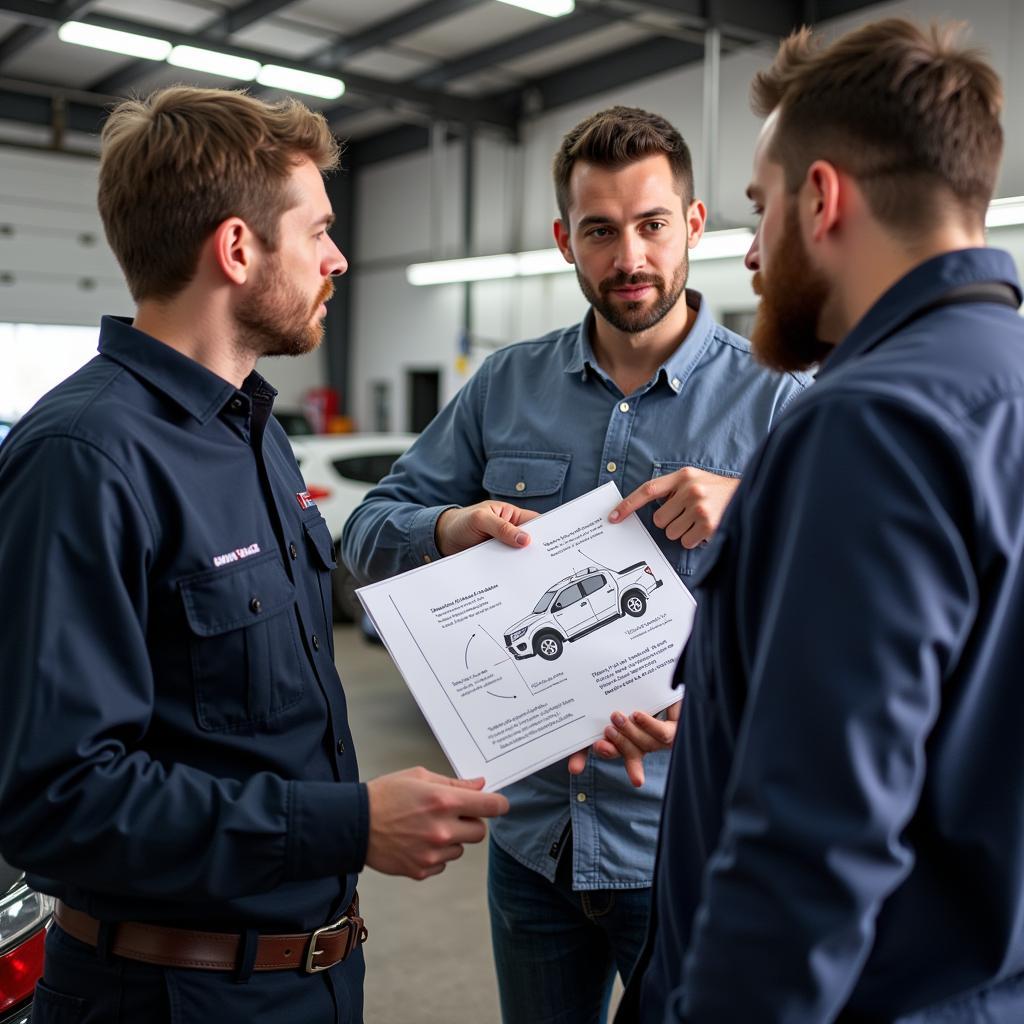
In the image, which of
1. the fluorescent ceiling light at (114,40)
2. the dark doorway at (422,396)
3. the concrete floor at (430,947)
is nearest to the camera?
the concrete floor at (430,947)

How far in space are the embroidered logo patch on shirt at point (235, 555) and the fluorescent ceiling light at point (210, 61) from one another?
849 cm

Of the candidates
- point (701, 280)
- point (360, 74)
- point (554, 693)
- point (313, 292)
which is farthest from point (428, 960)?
point (360, 74)

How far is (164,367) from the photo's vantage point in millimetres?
1386

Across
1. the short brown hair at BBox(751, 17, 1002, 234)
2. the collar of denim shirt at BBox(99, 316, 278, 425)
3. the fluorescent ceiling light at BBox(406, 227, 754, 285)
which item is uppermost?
the fluorescent ceiling light at BBox(406, 227, 754, 285)

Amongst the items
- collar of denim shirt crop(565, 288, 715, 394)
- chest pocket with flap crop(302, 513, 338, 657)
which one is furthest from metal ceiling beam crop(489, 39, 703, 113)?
chest pocket with flap crop(302, 513, 338, 657)

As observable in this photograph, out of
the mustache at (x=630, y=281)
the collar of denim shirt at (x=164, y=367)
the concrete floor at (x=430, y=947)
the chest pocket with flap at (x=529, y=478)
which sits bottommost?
the concrete floor at (x=430, y=947)

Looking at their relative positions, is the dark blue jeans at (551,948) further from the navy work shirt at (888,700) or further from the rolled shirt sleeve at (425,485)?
the navy work shirt at (888,700)

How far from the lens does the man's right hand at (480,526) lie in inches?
64.6

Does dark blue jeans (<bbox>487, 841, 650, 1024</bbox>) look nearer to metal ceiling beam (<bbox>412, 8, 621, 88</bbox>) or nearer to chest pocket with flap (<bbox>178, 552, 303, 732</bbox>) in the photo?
chest pocket with flap (<bbox>178, 552, 303, 732</bbox>)

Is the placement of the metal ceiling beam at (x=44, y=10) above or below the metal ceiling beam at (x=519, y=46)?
below

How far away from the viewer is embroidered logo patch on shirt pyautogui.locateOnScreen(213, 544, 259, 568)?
1.34 meters

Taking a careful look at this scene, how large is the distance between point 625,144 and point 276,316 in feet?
2.54

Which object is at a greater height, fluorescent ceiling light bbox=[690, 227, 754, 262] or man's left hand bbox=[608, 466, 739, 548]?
fluorescent ceiling light bbox=[690, 227, 754, 262]

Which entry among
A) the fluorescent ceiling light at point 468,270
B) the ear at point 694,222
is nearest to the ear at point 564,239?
the ear at point 694,222
